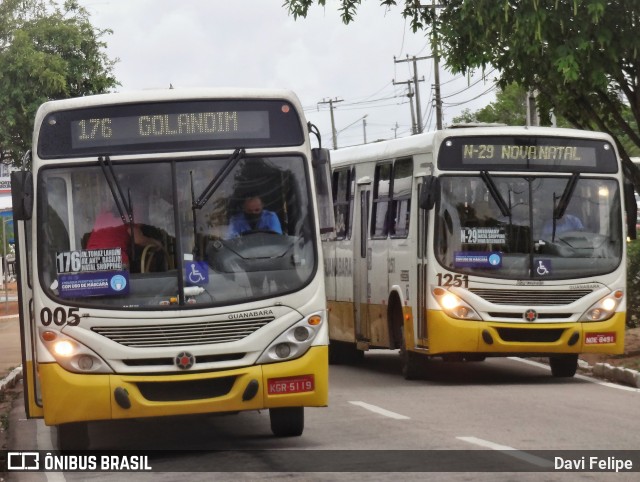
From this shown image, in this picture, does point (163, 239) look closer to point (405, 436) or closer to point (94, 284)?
point (94, 284)

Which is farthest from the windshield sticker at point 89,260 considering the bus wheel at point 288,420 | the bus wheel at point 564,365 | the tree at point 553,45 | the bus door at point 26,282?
the bus wheel at point 564,365

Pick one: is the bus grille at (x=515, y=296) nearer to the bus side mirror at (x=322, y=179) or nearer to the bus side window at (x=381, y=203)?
the bus side window at (x=381, y=203)

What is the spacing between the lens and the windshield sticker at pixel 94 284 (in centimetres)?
1206

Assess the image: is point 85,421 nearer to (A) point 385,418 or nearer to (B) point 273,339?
(B) point 273,339

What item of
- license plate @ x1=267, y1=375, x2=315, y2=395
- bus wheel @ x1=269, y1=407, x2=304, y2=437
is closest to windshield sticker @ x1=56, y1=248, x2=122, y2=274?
license plate @ x1=267, y1=375, x2=315, y2=395

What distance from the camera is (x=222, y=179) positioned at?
40.7 feet

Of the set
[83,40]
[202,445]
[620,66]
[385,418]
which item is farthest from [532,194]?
[83,40]

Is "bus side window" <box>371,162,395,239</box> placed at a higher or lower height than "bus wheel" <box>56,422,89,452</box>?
higher

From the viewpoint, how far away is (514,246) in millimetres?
18547

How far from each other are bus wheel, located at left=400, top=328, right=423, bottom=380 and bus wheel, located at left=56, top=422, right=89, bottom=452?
760 cm

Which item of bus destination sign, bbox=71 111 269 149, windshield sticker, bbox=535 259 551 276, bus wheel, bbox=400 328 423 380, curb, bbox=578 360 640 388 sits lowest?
curb, bbox=578 360 640 388

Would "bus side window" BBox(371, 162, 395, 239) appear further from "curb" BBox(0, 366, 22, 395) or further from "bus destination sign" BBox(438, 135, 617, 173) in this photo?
"curb" BBox(0, 366, 22, 395)

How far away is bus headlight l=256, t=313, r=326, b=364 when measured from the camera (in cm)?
1220

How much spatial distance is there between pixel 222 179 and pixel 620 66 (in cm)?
978
